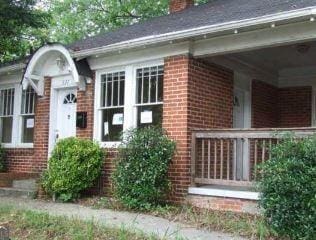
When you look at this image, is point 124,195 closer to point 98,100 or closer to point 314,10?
point 98,100

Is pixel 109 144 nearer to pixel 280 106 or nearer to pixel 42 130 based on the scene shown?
pixel 42 130

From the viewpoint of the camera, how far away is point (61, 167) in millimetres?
10836

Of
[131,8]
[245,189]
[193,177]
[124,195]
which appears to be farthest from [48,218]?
[131,8]

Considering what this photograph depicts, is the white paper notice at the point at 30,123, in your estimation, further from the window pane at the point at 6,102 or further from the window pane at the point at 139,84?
the window pane at the point at 139,84

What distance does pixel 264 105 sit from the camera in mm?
13102

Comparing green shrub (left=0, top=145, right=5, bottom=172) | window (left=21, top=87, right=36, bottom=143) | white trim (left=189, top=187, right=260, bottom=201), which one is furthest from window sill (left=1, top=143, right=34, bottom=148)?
white trim (left=189, top=187, right=260, bottom=201)

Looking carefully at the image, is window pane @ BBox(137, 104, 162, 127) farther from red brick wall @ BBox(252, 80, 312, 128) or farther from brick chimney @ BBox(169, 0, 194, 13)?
brick chimney @ BBox(169, 0, 194, 13)

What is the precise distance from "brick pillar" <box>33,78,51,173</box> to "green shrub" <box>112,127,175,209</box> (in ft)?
11.8

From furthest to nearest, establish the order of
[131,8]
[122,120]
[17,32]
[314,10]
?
[131,8] < [17,32] < [122,120] < [314,10]

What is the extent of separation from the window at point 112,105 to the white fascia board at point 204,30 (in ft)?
2.69

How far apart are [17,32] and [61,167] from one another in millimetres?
5823

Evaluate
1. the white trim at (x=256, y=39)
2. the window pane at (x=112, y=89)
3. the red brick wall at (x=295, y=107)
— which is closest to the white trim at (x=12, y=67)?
the window pane at (x=112, y=89)

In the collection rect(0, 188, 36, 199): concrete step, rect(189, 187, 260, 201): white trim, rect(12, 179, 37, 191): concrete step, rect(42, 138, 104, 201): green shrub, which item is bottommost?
rect(0, 188, 36, 199): concrete step

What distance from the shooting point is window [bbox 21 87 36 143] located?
45.4 feet
